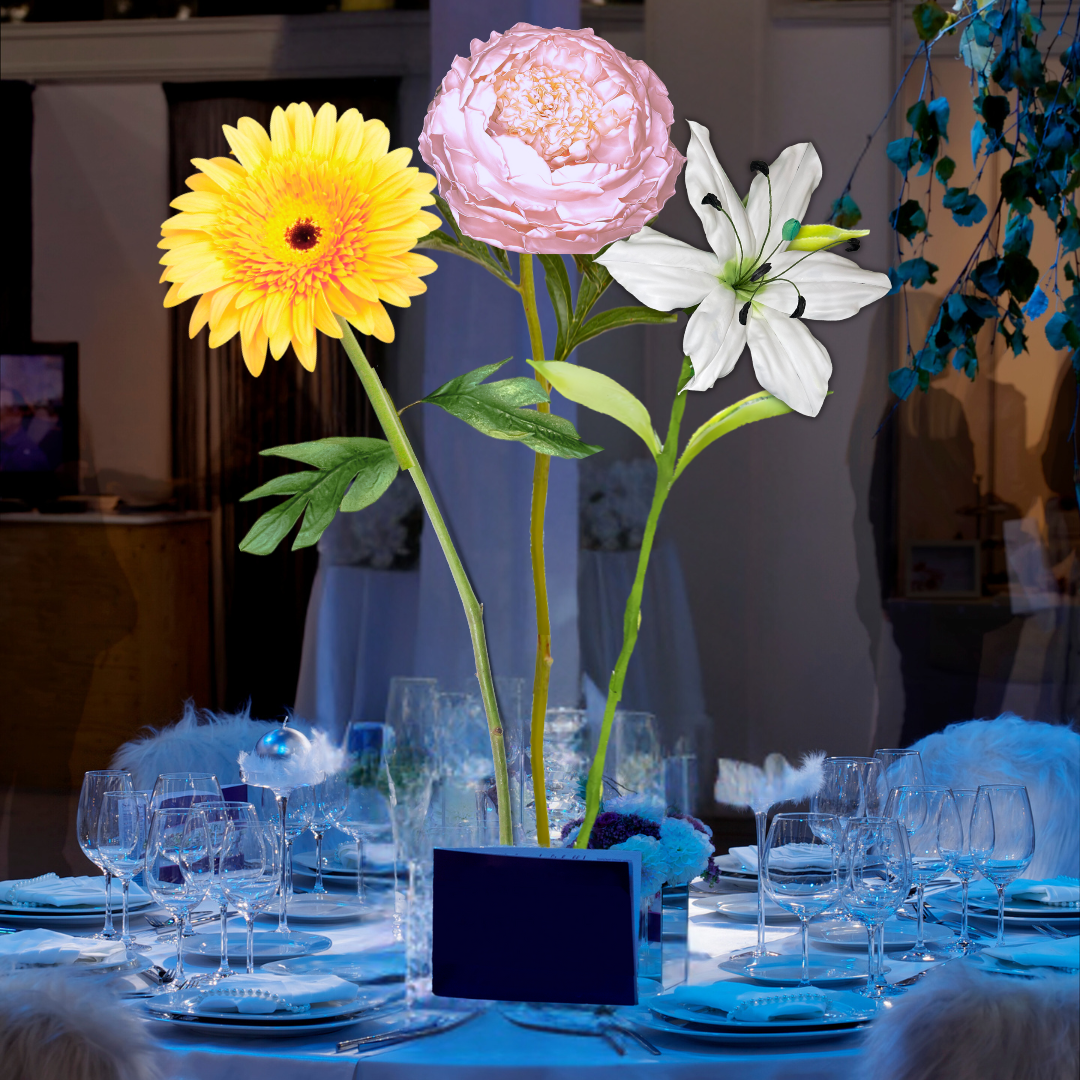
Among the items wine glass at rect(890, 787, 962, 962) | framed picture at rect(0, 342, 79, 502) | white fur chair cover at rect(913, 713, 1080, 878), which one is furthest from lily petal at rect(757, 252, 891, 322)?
framed picture at rect(0, 342, 79, 502)

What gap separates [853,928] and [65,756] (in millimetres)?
2003

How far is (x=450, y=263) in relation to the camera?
262 centimetres

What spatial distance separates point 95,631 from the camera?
8.82 feet

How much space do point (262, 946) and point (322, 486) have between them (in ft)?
2.07

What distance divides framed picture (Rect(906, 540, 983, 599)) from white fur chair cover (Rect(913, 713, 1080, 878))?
742 mm

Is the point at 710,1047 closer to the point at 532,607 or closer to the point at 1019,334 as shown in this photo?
the point at 1019,334

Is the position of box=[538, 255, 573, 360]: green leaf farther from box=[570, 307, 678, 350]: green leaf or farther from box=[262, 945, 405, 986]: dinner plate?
box=[262, 945, 405, 986]: dinner plate

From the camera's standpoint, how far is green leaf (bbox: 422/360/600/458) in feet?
2.43

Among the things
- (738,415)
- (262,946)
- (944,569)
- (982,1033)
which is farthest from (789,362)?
(944,569)

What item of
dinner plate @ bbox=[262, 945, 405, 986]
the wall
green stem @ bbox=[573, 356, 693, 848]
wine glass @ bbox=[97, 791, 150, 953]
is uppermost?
the wall

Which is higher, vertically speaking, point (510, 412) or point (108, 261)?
point (108, 261)

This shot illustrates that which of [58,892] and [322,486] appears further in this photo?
[58,892]

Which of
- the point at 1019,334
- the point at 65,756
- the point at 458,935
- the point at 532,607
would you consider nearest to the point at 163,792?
the point at 458,935

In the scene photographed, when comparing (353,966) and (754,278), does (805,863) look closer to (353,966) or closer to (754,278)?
(353,966)
